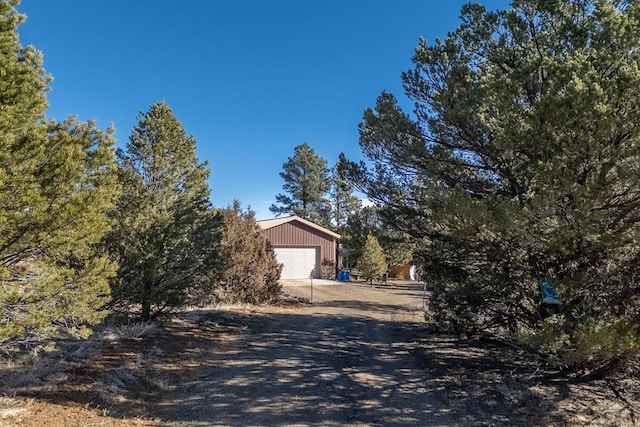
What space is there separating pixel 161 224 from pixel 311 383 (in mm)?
4676

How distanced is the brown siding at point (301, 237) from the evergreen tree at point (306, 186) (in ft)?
37.8

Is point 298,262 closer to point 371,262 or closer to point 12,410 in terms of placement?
point 371,262

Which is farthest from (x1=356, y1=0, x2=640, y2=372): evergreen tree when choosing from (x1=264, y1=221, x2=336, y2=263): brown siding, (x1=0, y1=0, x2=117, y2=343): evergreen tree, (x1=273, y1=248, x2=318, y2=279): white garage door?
(x1=273, y1=248, x2=318, y2=279): white garage door

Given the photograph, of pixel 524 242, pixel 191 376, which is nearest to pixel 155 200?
pixel 191 376

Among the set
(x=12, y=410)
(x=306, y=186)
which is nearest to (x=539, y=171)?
(x=12, y=410)

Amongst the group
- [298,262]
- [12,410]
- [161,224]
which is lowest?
[12,410]

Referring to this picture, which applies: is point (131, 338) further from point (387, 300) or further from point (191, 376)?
point (387, 300)

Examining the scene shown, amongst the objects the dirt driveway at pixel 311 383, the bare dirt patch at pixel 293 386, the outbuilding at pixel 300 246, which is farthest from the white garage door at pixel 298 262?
the bare dirt patch at pixel 293 386

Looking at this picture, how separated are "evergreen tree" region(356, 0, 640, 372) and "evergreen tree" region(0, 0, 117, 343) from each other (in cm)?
460

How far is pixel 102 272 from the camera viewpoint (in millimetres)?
5305

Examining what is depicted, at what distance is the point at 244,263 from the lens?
15.2 meters

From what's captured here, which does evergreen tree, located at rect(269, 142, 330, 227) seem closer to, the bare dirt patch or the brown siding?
the brown siding

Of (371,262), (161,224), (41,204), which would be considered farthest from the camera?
(371,262)

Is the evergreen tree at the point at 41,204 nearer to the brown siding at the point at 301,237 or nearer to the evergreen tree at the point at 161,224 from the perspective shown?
the evergreen tree at the point at 161,224
